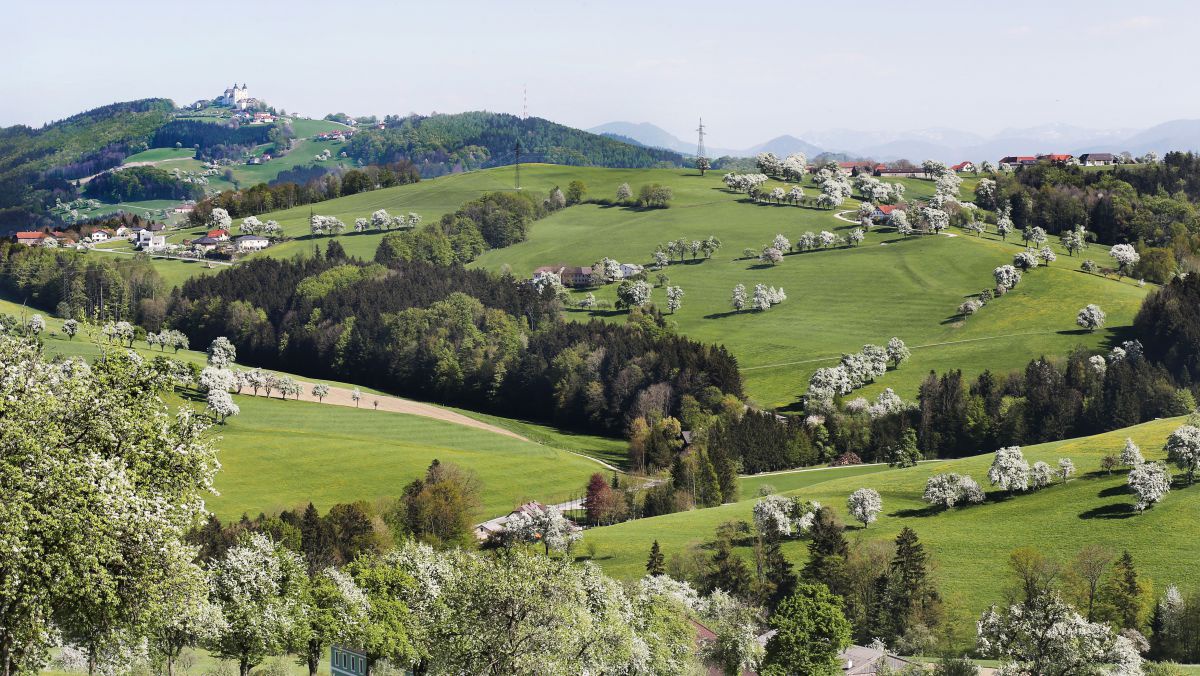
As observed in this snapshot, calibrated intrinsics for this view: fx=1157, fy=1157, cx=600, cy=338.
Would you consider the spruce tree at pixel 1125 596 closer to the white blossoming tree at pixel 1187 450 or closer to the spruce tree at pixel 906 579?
the spruce tree at pixel 906 579

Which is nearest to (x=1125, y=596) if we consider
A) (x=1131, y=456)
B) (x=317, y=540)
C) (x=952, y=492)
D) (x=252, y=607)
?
(x=952, y=492)

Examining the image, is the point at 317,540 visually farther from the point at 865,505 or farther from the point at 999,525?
the point at 999,525

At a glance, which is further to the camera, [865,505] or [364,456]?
[364,456]

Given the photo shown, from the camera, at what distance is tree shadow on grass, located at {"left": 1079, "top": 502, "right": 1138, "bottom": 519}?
110 m

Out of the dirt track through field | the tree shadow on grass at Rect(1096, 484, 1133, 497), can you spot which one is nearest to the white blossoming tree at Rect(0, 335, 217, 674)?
the tree shadow on grass at Rect(1096, 484, 1133, 497)

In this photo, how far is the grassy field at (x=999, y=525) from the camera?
10162 centimetres

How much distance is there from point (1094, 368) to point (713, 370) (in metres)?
59.4

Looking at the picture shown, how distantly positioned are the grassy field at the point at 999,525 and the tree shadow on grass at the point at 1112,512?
9cm

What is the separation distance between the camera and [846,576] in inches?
3942

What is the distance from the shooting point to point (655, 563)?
107 meters

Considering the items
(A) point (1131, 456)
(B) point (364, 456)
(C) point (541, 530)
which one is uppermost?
(A) point (1131, 456)

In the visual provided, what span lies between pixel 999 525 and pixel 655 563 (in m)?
34.9

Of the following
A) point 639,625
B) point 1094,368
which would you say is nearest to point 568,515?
point 639,625

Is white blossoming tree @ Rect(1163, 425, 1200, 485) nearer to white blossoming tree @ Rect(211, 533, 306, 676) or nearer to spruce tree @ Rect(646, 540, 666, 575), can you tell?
spruce tree @ Rect(646, 540, 666, 575)
